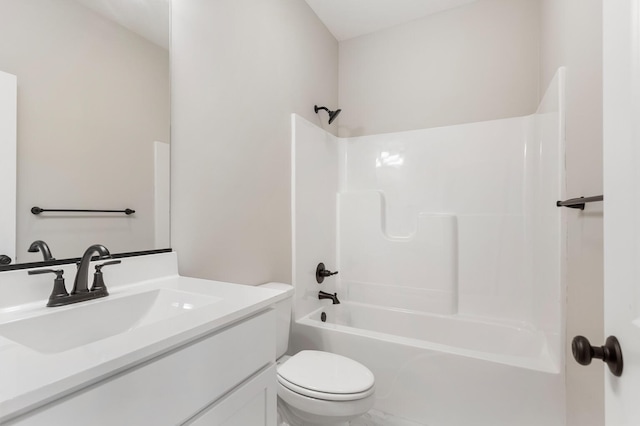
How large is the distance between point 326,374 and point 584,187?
131 centimetres

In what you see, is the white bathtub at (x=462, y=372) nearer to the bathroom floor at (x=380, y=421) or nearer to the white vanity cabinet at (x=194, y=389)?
the bathroom floor at (x=380, y=421)

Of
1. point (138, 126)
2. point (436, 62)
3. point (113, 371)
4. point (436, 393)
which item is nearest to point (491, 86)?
point (436, 62)

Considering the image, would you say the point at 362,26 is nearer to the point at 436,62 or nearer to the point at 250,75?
the point at 436,62

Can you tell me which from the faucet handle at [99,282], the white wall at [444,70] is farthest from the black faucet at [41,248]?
the white wall at [444,70]

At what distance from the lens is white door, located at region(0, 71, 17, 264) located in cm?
77

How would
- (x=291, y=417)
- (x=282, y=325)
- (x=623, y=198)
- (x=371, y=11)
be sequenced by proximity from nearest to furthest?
(x=623, y=198) → (x=291, y=417) → (x=282, y=325) → (x=371, y=11)

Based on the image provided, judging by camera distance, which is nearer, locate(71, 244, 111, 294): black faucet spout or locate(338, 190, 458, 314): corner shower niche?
locate(71, 244, 111, 294): black faucet spout

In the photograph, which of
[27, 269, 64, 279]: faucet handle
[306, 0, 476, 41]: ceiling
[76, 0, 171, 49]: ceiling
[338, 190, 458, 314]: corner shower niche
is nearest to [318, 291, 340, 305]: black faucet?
[338, 190, 458, 314]: corner shower niche

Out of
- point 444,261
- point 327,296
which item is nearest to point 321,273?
point 327,296

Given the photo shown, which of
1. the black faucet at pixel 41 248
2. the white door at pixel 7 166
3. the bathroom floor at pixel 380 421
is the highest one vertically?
the white door at pixel 7 166

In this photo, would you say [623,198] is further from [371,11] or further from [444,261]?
[371,11]

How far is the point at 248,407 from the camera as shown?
0.81 metres

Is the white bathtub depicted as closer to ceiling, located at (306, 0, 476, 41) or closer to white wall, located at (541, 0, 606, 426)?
white wall, located at (541, 0, 606, 426)

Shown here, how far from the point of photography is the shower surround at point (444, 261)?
142cm
